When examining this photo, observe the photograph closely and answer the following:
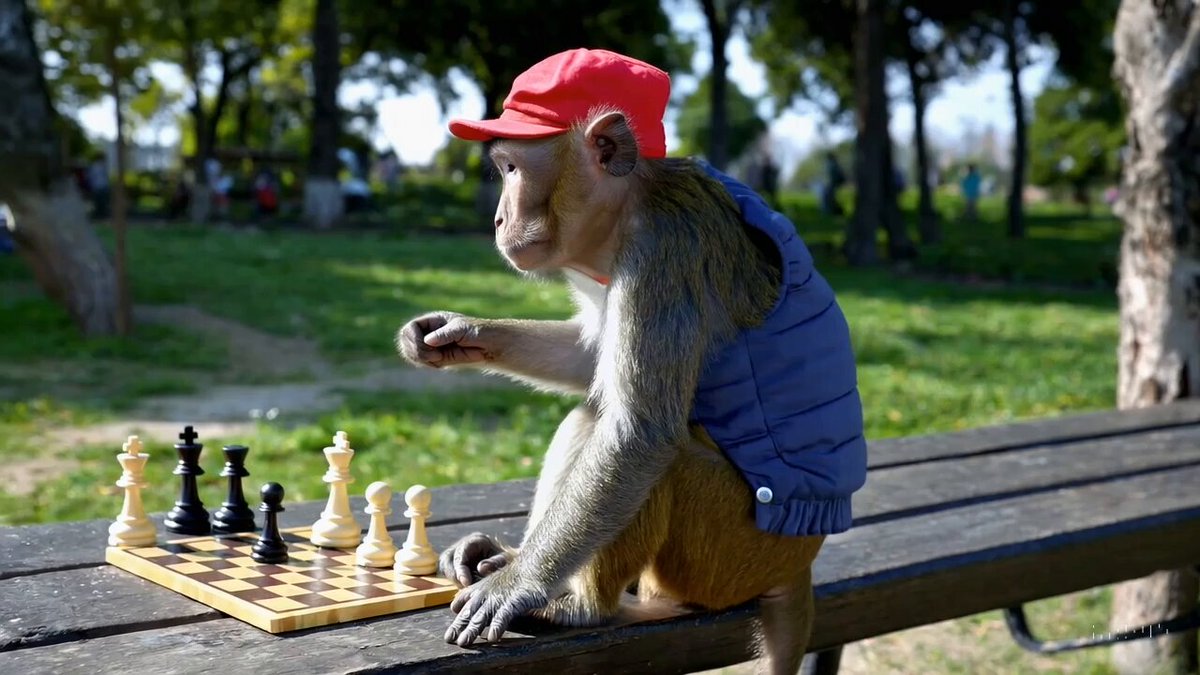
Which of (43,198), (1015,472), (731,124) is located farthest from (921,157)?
(731,124)

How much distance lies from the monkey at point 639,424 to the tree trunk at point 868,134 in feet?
54.1

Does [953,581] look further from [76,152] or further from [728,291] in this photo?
[76,152]

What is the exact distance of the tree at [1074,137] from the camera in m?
36.1

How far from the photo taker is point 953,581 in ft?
9.96

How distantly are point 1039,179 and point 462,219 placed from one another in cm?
1961

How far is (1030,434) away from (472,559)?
254 centimetres

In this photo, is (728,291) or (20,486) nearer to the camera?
(728,291)

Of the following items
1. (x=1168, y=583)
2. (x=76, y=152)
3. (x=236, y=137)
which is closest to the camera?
(x=1168, y=583)

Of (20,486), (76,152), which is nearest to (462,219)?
(76,152)

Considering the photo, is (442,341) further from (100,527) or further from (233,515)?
(100,527)

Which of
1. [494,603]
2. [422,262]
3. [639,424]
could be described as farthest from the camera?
[422,262]

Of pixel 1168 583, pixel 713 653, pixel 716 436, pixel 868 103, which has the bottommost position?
pixel 1168 583

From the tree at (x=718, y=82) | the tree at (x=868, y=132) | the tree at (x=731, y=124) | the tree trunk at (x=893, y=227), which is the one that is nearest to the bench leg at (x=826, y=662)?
the tree at (x=868, y=132)

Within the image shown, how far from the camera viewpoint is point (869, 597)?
2.89 metres
